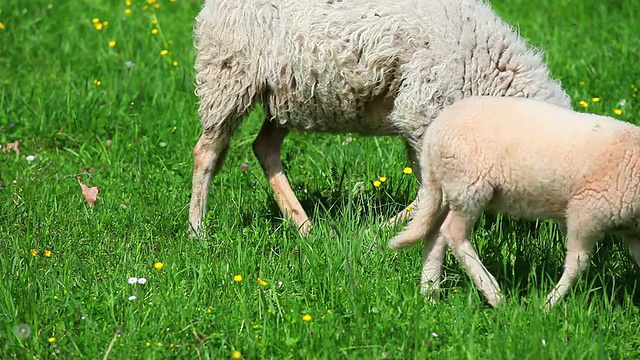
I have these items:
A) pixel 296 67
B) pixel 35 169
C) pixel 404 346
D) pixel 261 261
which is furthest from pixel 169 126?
pixel 404 346

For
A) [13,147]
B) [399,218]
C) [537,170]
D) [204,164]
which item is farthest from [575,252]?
[13,147]

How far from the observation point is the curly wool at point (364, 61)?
4395 mm

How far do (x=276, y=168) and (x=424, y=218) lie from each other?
1.45 meters

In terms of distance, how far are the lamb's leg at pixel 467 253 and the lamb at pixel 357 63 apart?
0.73m

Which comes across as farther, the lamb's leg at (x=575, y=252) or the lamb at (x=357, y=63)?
the lamb at (x=357, y=63)

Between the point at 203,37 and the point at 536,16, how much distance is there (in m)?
3.86

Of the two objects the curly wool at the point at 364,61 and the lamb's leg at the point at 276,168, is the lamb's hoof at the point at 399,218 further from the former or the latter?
the lamb's leg at the point at 276,168

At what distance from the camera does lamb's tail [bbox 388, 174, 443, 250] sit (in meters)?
3.96

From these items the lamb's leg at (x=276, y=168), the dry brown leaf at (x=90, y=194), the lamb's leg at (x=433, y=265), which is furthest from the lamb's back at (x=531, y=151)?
the dry brown leaf at (x=90, y=194)

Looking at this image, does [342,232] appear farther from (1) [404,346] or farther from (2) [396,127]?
(1) [404,346]

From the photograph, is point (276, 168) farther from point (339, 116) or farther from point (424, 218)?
point (424, 218)

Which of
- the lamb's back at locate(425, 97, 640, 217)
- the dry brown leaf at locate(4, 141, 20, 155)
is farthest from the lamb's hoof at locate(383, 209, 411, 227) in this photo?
the dry brown leaf at locate(4, 141, 20, 155)

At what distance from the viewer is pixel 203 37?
489 cm

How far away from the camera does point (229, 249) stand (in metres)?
4.45
